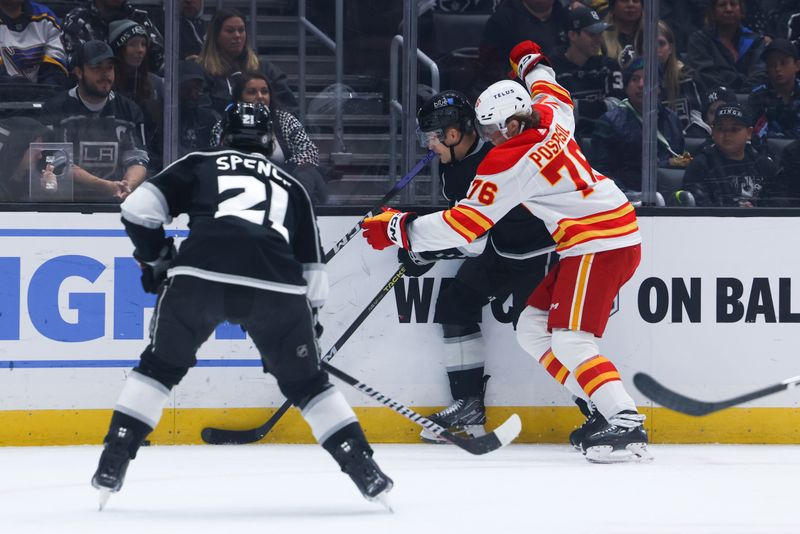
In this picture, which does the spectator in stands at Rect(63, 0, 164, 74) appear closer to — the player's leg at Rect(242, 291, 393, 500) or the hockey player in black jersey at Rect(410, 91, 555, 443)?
the hockey player in black jersey at Rect(410, 91, 555, 443)

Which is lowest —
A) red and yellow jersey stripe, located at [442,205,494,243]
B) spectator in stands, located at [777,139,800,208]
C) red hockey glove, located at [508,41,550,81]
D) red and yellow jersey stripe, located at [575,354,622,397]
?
red and yellow jersey stripe, located at [575,354,622,397]

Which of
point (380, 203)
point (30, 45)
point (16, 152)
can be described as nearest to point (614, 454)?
point (380, 203)

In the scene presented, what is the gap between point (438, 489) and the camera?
381 centimetres

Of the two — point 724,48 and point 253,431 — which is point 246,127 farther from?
point 724,48

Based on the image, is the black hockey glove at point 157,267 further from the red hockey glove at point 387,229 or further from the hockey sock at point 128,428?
the red hockey glove at point 387,229

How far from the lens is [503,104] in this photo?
14.0ft

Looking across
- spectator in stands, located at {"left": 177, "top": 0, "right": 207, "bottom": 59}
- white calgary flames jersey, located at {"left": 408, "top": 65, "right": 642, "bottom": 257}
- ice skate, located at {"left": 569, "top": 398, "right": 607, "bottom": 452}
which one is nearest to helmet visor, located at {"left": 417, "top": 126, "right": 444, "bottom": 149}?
white calgary flames jersey, located at {"left": 408, "top": 65, "right": 642, "bottom": 257}

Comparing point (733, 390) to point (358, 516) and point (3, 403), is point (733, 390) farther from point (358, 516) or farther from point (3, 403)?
point (3, 403)

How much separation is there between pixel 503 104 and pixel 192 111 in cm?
112

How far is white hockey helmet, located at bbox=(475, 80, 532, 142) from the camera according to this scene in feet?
14.0

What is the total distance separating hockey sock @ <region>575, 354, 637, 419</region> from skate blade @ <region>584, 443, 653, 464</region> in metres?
0.11

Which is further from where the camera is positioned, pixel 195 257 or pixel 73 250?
pixel 73 250

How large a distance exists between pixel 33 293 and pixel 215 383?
689mm

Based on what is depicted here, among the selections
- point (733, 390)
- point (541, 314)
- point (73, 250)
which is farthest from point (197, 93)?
point (733, 390)
